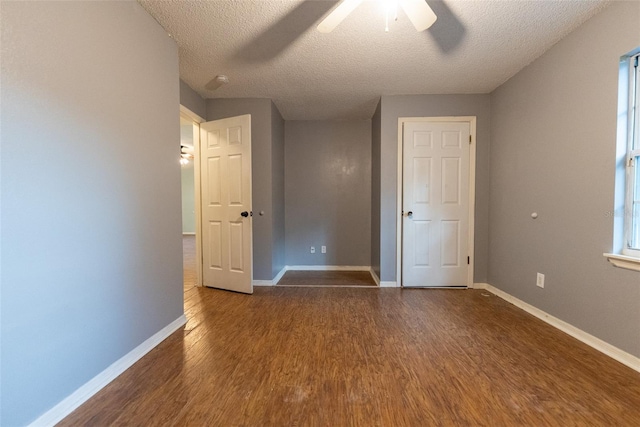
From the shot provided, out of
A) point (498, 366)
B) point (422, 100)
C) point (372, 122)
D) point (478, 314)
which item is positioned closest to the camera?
point (498, 366)

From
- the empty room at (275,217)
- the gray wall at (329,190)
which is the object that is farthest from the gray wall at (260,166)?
the gray wall at (329,190)

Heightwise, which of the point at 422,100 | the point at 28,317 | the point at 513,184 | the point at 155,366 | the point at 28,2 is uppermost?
the point at 422,100

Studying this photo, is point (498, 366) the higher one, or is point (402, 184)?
point (402, 184)

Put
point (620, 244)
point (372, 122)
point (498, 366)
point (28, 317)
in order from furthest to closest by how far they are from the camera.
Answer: point (372, 122) < point (620, 244) < point (498, 366) < point (28, 317)

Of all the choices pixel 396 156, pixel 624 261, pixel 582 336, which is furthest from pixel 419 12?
pixel 582 336

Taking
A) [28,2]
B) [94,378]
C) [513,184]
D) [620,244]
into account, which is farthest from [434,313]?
[28,2]

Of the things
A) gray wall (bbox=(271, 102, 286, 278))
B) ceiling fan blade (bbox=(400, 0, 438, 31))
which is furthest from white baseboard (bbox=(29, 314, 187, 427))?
ceiling fan blade (bbox=(400, 0, 438, 31))

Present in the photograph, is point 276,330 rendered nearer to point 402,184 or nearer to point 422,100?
point 402,184

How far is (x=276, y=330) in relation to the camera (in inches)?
81.3

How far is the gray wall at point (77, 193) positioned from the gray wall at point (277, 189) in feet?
5.08

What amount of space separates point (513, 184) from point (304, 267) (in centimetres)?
294

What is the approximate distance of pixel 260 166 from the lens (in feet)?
10.8

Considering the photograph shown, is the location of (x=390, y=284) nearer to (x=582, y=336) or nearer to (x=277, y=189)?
(x=582, y=336)

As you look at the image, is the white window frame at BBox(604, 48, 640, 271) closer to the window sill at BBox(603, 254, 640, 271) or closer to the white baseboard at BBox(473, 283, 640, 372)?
the window sill at BBox(603, 254, 640, 271)
